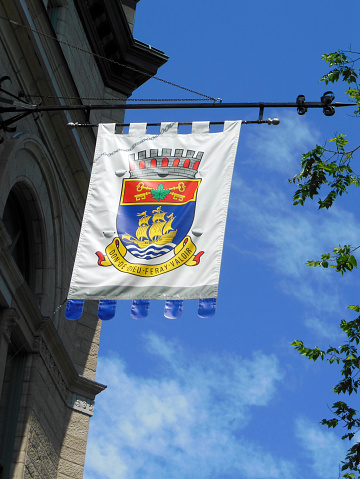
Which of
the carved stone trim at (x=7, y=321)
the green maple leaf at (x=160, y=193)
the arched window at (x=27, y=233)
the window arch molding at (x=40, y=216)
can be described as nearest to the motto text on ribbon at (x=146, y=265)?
the green maple leaf at (x=160, y=193)

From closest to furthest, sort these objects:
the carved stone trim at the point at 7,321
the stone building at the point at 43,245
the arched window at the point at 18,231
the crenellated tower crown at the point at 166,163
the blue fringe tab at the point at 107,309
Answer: the blue fringe tab at the point at 107,309 → the crenellated tower crown at the point at 166,163 → the carved stone trim at the point at 7,321 → the stone building at the point at 43,245 → the arched window at the point at 18,231

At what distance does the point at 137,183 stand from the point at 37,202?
431 cm

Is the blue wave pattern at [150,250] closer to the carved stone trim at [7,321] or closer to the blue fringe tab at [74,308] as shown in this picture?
the blue fringe tab at [74,308]

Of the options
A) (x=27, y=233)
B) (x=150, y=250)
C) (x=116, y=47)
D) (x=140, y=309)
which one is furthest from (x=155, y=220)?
(x=116, y=47)

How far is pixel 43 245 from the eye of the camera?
59.4 ft

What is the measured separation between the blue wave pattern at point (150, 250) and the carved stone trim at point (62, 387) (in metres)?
4.27

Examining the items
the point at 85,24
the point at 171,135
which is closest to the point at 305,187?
the point at 171,135

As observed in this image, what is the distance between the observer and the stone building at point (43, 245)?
52.7 ft

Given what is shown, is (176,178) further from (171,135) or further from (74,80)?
(74,80)

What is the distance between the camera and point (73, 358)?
63.3 ft

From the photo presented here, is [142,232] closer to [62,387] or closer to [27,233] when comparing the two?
[27,233]

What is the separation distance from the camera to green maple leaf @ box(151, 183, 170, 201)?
13.7 metres

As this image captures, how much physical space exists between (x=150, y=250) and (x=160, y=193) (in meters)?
0.88

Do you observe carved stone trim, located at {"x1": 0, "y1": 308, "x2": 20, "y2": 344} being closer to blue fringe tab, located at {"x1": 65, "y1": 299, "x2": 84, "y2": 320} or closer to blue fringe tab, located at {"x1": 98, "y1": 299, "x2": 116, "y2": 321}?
blue fringe tab, located at {"x1": 65, "y1": 299, "x2": 84, "y2": 320}
